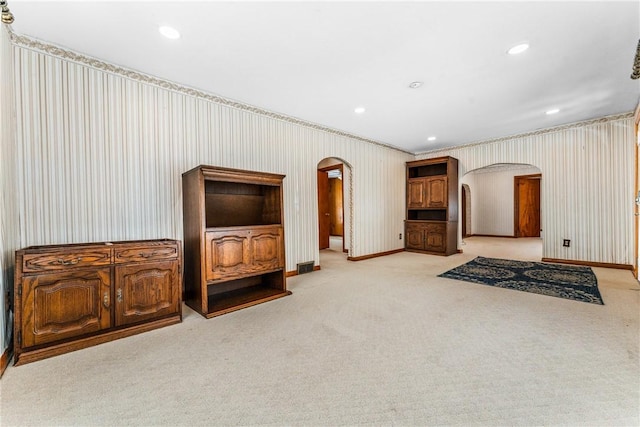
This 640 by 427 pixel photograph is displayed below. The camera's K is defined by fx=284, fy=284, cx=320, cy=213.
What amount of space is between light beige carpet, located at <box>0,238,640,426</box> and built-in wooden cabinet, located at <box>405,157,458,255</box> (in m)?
3.45

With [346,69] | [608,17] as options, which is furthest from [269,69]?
[608,17]

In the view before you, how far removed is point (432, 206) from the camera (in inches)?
269

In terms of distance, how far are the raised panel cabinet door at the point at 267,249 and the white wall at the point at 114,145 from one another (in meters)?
0.94

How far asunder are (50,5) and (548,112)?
243 inches

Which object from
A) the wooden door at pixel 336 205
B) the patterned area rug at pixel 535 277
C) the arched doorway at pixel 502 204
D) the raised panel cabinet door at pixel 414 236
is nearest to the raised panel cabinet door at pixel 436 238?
the raised panel cabinet door at pixel 414 236

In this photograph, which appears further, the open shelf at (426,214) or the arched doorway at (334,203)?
the open shelf at (426,214)

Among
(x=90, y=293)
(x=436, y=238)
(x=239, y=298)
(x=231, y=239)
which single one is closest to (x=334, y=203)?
(x=436, y=238)

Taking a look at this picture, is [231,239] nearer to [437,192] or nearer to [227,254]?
[227,254]

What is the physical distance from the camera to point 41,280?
7.00 feet

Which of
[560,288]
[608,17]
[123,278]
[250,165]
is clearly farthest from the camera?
[250,165]

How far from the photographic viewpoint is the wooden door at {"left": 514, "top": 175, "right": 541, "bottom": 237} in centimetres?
1006

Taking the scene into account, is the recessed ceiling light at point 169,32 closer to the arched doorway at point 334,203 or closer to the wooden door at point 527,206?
the arched doorway at point 334,203

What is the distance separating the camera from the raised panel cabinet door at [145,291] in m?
2.48

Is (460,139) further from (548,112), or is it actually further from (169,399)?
(169,399)
